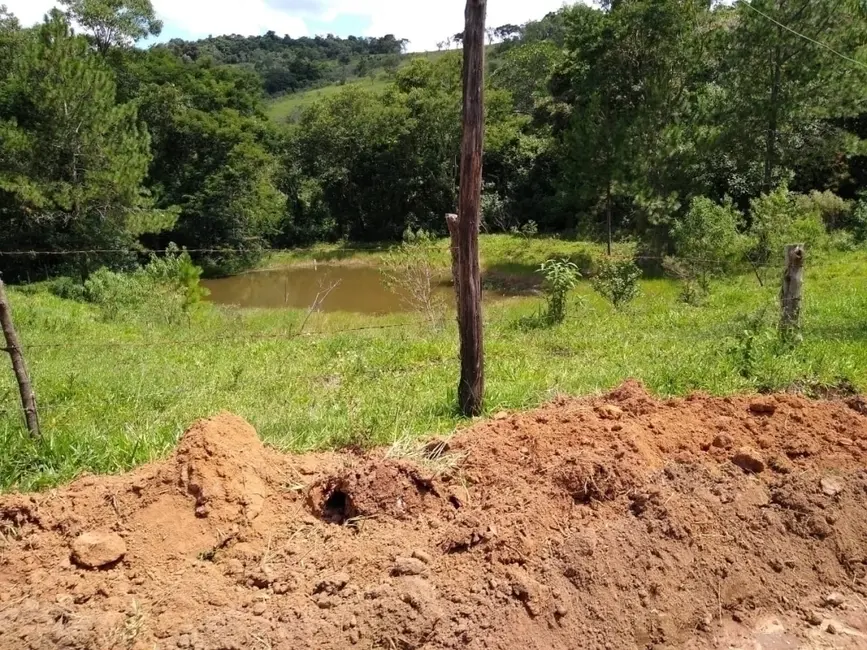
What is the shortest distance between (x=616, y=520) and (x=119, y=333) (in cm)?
984

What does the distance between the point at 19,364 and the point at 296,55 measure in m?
111

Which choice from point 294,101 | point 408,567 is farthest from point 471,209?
point 294,101

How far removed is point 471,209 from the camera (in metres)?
4.73

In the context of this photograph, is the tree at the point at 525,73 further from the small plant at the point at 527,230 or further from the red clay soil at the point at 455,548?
the red clay soil at the point at 455,548

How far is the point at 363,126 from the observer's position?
33344 mm

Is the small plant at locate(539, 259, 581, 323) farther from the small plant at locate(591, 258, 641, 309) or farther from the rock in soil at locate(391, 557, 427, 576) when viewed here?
the rock in soil at locate(391, 557, 427, 576)

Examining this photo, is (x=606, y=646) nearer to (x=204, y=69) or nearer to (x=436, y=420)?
(x=436, y=420)

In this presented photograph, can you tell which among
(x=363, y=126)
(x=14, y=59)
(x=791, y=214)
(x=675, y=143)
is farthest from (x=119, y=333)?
(x=363, y=126)

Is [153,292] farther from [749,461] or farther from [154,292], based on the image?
[749,461]

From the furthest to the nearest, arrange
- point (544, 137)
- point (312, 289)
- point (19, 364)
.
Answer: point (544, 137) → point (312, 289) → point (19, 364)

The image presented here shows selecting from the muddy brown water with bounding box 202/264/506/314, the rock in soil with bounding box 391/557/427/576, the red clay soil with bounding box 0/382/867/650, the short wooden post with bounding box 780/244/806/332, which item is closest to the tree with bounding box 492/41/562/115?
the muddy brown water with bounding box 202/264/506/314

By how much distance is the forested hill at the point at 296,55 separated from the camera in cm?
8062

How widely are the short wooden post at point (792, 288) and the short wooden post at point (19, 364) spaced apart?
6.26m

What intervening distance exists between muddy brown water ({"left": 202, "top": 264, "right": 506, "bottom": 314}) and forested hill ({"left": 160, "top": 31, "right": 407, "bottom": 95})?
1141 inches
